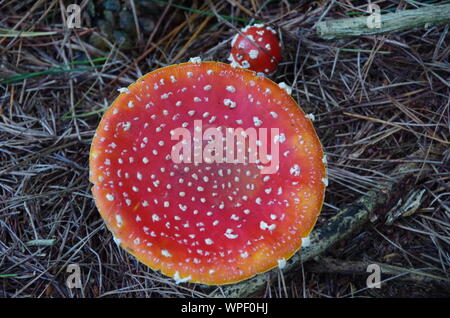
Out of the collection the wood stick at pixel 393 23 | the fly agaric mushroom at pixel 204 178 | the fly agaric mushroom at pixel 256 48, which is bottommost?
the fly agaric mushroom at pixel 204 178

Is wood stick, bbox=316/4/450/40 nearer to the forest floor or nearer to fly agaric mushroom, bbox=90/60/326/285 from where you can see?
the forest floor

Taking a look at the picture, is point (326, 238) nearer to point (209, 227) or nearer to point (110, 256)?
point (209, 227)

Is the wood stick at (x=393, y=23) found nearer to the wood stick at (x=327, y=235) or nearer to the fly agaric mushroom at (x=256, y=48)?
the fly agaric mushroom at (x=256, y=48)

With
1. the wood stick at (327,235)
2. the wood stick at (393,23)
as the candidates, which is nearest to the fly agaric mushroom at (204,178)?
the wood stick at (327,235)

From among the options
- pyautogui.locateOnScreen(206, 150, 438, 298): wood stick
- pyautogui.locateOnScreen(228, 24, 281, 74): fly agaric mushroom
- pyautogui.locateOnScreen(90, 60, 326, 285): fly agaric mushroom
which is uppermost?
pyautogui.locateOnScreen(228, 24, 281, 74): fly agaric mushroom

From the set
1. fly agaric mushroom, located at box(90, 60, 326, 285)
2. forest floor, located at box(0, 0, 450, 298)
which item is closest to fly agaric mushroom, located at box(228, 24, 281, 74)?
forest floor, located at box(0, 0, 450, 298)

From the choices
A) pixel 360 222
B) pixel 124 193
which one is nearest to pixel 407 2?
pixel 360 222
